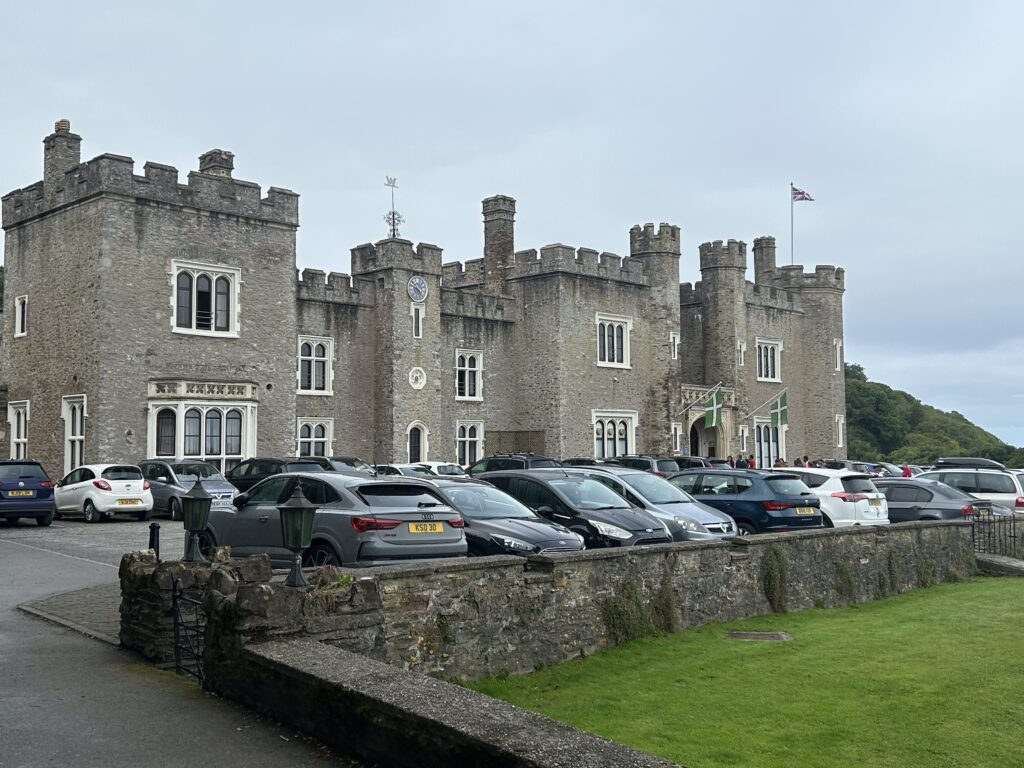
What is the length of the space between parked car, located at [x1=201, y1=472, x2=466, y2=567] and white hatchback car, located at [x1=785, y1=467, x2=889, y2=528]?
10.1m

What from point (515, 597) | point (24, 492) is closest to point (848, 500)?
point (515, 597)

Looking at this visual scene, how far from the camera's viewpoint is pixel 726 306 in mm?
46750

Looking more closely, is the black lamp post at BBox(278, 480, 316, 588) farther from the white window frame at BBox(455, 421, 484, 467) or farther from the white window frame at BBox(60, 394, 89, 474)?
the white window frame at BBox(455, 421, 484, 467)

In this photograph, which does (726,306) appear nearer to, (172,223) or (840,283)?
(840,283)

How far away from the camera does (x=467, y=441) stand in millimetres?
39375

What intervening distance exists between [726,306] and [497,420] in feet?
43.0

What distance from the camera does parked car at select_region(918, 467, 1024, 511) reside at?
23234mm

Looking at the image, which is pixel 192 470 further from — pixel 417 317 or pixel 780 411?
pixel 780 411

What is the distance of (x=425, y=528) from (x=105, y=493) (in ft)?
47.4

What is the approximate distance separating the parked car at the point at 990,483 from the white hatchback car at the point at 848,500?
13.9 ft

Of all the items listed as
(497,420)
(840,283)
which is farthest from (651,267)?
(840,283)

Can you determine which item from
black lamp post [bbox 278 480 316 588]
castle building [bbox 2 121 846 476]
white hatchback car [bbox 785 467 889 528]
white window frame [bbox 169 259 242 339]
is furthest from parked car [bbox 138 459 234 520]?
black lamp post [bbox 278 480 316 588]

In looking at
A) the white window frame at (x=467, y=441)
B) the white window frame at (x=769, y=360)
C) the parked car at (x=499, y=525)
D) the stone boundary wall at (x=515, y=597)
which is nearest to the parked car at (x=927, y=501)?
the stone boundary wall at (x=515, y=597)

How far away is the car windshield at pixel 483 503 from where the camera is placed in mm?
13797
